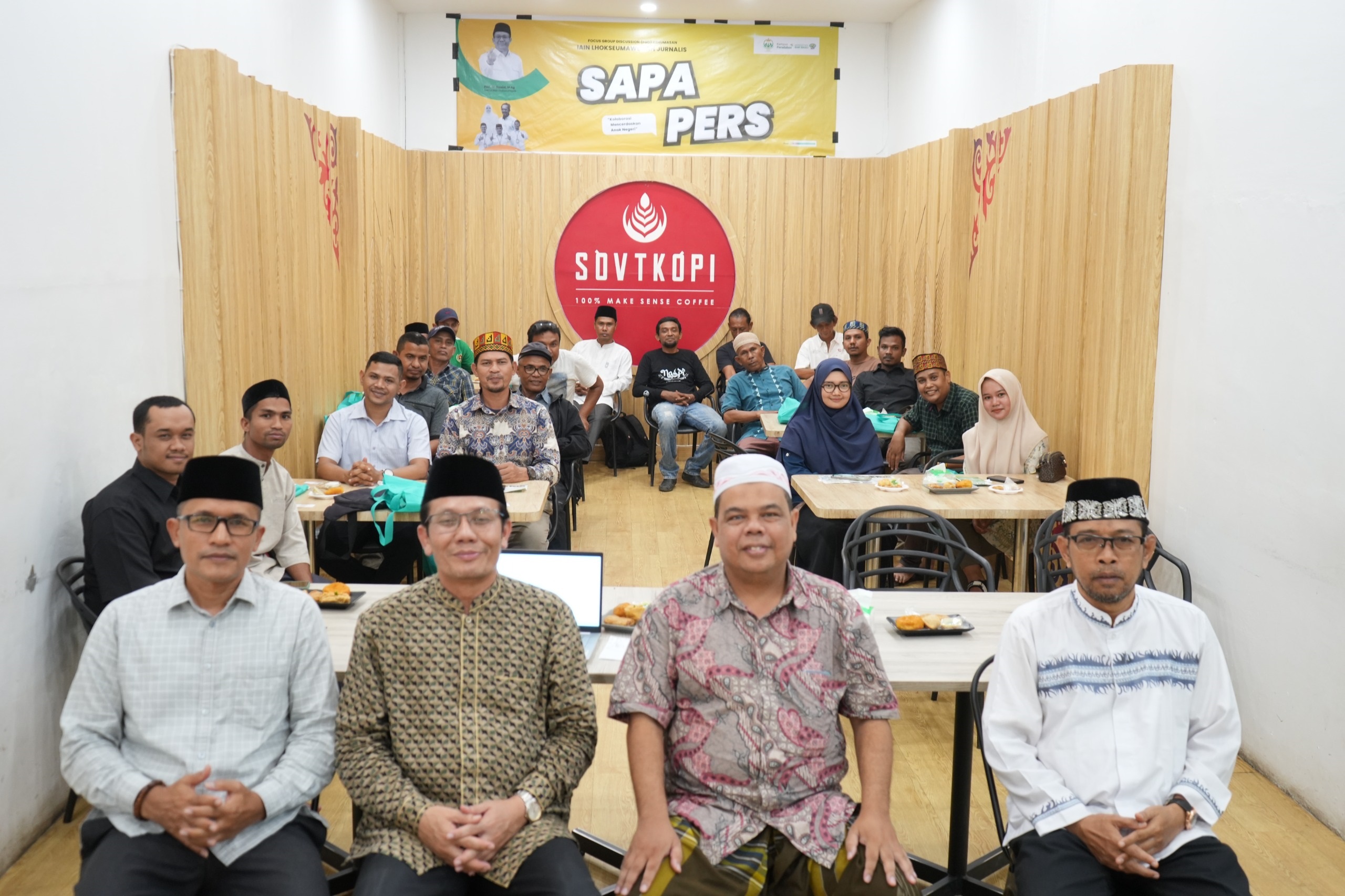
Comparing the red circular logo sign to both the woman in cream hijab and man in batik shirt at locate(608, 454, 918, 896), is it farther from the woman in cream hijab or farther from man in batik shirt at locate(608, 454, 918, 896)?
man in batik shirt at locate(608, 454, 918, 896)

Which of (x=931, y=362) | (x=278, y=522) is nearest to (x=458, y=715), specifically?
(x=278, y=522)

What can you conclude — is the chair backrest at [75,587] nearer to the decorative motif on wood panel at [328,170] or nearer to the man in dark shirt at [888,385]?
the decorative motif on wood panel at [328,170]

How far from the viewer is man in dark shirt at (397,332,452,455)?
6.96 metres

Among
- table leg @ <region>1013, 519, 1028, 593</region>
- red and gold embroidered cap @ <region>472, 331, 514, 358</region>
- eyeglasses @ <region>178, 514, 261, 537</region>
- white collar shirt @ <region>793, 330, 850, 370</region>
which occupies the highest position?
red and gold embroidered cap @ <region>472, 331, 514, 358</region>

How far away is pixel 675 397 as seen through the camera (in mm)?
9742

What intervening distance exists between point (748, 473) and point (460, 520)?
678 millimetres

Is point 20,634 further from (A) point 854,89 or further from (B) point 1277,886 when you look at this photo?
(A) point 854,89

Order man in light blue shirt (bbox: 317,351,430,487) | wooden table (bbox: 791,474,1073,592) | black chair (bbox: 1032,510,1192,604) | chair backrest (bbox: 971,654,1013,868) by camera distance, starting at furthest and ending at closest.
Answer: man in light blue shirt (bbox: 317,351,430,487) → wooden table (bbox: 791,474,1073,592) → black chair (bbox: 1032,510,1192,604) → chair backrest (bbox: 971,654,1013,868)

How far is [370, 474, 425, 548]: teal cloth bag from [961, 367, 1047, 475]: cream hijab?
3.04m

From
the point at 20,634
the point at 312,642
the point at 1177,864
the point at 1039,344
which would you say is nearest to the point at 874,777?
the point at 1177,864

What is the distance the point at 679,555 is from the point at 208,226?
3593 mm

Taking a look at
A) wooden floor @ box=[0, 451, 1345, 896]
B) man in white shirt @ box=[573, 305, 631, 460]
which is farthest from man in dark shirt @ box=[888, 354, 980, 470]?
man in white shirt @ box=[573, 305, 631, 460]

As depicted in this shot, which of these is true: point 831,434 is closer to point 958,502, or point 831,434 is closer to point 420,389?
point 958,502

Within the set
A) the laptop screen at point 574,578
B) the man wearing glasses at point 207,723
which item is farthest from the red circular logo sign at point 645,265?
the man wearing glasses at point 207,723
